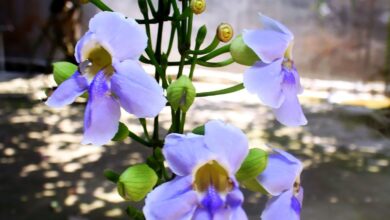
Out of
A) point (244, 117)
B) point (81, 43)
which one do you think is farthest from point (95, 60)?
point (244, 117)

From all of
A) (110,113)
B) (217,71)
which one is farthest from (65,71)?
(217,71)

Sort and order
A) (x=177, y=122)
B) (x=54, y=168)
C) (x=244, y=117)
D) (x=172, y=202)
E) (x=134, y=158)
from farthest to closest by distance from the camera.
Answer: (x=244, y=117) → (x=134, y=158) → (x=54, y=168) → (x=177, y=122) → (x=172, y=202)

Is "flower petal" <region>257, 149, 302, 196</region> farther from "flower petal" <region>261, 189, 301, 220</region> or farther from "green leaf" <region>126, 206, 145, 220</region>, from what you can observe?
"green leaf" <region>126, 206, 145, 220</region>

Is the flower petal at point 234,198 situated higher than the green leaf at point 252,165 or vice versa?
the green leaf at point 252,165

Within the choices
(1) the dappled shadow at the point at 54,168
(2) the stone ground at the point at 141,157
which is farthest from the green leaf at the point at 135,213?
(1) the dappled shadow at the point at 54,168

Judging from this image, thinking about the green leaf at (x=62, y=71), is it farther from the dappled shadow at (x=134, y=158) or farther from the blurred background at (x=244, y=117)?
the dappled shadow at (x=134, y=158)

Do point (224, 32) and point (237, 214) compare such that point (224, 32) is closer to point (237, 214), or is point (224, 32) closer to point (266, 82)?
point (266, 82)

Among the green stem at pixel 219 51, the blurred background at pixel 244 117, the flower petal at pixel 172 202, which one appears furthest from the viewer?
the blurred background at pixel 244 117
